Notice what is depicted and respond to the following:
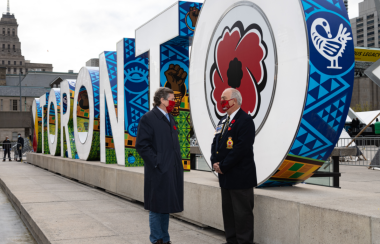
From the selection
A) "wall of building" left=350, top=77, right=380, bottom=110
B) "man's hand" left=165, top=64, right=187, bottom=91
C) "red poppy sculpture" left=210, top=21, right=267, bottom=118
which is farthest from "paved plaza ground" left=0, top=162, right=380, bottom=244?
"wall of building" left=350, top=77, right=380, bottom=110

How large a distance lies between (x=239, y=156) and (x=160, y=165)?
2.89 ft

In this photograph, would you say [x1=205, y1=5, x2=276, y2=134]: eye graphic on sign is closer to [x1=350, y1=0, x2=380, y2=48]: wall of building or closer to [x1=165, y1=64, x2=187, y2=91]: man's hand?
[x1=165, y1=64, x2=187, y2=91]: man's hand

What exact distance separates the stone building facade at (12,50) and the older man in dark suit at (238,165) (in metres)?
147

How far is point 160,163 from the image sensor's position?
443 centimetres

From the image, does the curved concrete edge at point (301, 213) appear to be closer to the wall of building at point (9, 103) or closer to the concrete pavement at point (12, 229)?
the concrete pavement at point (12, 229)

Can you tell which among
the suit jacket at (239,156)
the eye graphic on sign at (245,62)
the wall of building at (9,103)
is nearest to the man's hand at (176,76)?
the eye graphic on sign at (245,62)

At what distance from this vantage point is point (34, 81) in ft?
325

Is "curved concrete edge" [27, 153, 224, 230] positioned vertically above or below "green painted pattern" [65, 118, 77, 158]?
below

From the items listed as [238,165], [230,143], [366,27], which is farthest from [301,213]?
[366,27]

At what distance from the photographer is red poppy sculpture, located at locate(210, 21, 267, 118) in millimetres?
5180

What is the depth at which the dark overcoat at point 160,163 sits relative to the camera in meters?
4.41

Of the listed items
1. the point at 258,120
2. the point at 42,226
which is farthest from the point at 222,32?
the point at 42,226

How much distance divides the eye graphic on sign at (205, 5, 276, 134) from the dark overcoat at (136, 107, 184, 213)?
124 centimetres

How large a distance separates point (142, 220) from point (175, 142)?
243 centimetres
